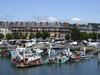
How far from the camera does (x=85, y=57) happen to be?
41.6 metres

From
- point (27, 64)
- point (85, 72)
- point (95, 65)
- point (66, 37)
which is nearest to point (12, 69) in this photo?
point (27, 64)

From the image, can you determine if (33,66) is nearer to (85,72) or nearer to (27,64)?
(27,64)

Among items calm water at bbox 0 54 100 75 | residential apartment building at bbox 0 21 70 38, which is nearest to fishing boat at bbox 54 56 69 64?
calm water at bbox 0 54 100 75

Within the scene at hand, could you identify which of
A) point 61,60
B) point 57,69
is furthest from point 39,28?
point 57,69

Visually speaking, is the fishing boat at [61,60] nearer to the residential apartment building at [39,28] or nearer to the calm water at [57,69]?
the calm water at [57,69]

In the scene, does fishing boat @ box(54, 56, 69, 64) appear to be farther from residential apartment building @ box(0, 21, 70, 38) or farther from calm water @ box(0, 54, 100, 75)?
residential apartment building @ box(0, 21, 70, 38)

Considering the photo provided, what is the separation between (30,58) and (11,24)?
51.1 meters

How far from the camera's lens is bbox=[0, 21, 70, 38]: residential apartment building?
81.2m

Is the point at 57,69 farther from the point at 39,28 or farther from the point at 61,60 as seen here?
the point at 39,28

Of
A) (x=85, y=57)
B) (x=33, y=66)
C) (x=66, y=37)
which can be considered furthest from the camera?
(x=66, y=37)

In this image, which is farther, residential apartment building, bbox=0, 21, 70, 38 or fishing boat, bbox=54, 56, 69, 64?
residential apartment building, bbox=0, 21, 70, 38

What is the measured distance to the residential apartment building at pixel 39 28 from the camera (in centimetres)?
8117

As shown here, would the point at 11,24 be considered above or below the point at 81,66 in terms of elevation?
above

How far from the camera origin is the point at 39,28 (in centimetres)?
8181
